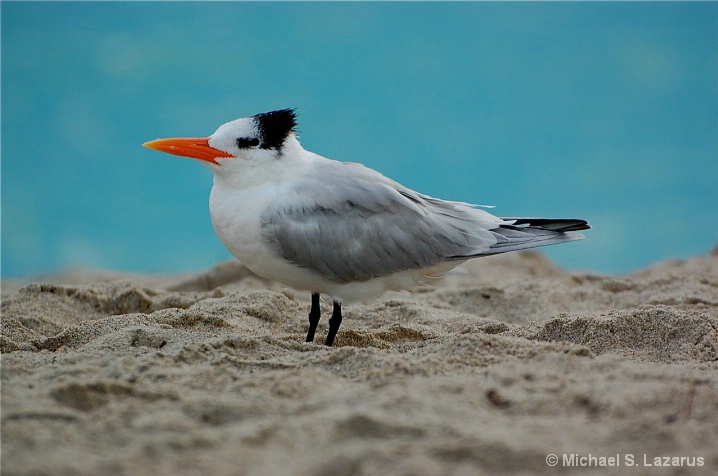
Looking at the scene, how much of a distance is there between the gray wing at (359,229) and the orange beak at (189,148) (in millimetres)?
473

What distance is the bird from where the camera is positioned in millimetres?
4203

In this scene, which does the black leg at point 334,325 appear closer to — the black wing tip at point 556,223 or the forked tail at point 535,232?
the forked tail at point 535,232

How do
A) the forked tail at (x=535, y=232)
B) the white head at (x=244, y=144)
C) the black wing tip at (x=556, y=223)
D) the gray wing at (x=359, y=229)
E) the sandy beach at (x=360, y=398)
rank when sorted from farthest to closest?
the black wing tip at (x=556, y=223) < the forked tail at (x=535, y=232) < the white head at (x=244, y=144) < the gray wing at (x=359, y=229) < the sandy beach at (x=360, y=398)

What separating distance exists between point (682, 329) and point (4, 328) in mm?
3717

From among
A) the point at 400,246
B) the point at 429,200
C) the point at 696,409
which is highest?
the point at 429,200

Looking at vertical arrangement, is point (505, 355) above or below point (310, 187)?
below

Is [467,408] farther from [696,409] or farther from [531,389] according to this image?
[696,409]

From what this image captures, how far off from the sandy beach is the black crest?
1038 millimetres

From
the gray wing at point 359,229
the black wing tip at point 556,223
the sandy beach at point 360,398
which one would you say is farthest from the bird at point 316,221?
the sandy beach at point 360,398

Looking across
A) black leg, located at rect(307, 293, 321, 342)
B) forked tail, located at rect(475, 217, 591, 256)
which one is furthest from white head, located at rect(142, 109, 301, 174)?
forked tail, located at rect(475, 217, 591, 256)

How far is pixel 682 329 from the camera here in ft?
13.7

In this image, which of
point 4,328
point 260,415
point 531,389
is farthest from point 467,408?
point 4,328

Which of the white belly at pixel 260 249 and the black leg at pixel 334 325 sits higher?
the white belly at pixel 260 249

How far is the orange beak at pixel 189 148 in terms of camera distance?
14.3ft
